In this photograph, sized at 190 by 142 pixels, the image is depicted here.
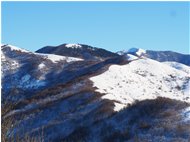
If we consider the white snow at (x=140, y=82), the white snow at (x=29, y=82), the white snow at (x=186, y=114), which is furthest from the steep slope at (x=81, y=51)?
the white snow at (x=186, y=114)

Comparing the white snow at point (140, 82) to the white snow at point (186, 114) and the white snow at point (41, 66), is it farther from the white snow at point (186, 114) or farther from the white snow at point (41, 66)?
the white snow at point (41, 66)

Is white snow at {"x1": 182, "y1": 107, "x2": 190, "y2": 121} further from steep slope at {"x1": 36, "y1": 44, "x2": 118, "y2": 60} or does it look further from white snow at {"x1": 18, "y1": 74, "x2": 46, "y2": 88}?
steep slope at {"x1": 36, "y1": 44, "x2": 118, "y2": 60}

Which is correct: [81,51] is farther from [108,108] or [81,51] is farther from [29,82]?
[108,108]

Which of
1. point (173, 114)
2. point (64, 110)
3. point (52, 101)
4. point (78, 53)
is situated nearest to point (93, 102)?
point (64, 110)

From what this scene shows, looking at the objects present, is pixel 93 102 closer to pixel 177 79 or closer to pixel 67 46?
pixel 177 79

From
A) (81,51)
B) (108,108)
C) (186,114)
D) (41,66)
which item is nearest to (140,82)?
(108,108)

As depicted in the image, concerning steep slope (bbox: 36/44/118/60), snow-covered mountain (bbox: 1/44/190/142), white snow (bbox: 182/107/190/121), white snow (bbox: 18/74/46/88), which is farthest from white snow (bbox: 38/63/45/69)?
white snow (bbox: 182/107/190/121)
